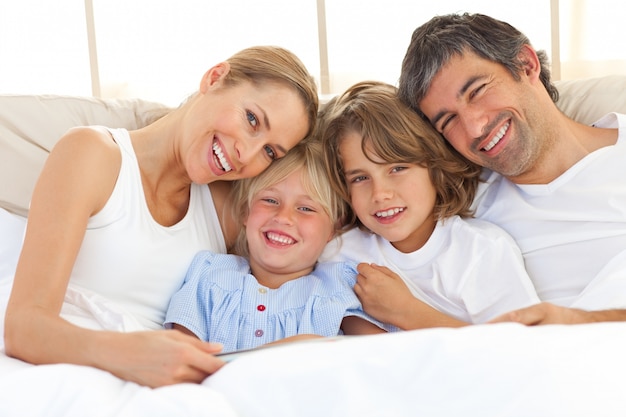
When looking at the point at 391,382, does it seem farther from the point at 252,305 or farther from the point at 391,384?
the point at 252,305

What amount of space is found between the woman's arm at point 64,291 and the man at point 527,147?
0.80 metres

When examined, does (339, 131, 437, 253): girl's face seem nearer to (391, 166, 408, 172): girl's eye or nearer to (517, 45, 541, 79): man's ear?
(391, 166, 408, 172): girl's eye

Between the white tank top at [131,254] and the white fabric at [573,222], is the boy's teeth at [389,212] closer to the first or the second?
the white fabric at [573,222]

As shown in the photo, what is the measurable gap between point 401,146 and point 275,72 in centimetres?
34

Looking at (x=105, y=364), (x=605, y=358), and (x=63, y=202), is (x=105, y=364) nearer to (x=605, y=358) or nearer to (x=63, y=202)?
(x=63, y=202)

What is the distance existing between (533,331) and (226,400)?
1.40ft

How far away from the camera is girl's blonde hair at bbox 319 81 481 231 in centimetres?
170

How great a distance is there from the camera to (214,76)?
1.72m

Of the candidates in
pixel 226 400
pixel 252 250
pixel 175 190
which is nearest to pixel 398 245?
pixel 252 250

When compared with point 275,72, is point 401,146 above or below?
below

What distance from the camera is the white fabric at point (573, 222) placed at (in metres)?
1.59

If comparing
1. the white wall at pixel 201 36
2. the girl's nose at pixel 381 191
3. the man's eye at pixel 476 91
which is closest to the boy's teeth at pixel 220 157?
the girl's nose at pixel 381 191

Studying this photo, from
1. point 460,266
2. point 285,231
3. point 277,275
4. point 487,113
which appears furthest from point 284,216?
point 487,113

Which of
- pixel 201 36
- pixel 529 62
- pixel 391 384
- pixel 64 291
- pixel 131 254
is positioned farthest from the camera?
pixel 201 36
